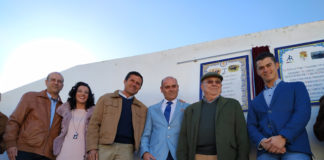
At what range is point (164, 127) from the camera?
2809 millimetres

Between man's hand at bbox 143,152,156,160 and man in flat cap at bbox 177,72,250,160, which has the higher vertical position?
man in flat cap at bbox 177,72,250,160

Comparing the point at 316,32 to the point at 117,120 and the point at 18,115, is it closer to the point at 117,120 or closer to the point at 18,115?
the point at 117,120

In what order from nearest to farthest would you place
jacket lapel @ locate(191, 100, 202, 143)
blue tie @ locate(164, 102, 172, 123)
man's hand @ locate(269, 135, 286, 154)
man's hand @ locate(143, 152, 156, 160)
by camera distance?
man's hand @ locate(269, 135, 286, 154) → jacket lapel @ locate(191, 100, 202, 143) → man's hand @ locate(143, 152, 156, 160) → blue tie @ locate(164, 102, 172, 123)

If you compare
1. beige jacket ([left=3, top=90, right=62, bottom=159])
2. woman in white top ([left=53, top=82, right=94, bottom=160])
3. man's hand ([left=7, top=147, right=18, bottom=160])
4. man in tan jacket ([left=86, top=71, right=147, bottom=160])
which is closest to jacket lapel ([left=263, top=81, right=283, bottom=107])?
man in tan jacket ([left=86, top=71, right=147, bottom=160])

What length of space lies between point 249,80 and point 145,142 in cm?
155

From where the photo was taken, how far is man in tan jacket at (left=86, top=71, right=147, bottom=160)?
2.76m

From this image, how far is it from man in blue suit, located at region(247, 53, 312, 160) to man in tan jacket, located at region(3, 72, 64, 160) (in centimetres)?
207

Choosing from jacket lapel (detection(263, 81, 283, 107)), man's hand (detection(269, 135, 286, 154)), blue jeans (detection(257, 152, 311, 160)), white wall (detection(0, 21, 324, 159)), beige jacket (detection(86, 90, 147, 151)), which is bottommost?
blue jeans (detection(257, 152, 311, 160))

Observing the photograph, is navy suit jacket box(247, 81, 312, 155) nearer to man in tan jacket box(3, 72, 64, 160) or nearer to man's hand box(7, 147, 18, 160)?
man in tan jacket box(3, 72, 64, 160)

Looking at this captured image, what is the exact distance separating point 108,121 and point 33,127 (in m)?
0.82

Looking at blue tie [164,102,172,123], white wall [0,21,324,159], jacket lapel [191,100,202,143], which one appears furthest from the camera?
white wall [0,21,324,159]

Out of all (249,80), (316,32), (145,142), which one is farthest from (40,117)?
(316,32)

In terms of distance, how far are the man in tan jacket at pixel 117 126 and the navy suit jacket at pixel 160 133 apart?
0.11 meters

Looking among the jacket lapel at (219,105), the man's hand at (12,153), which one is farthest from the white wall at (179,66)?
the man's hand at (12,153)
